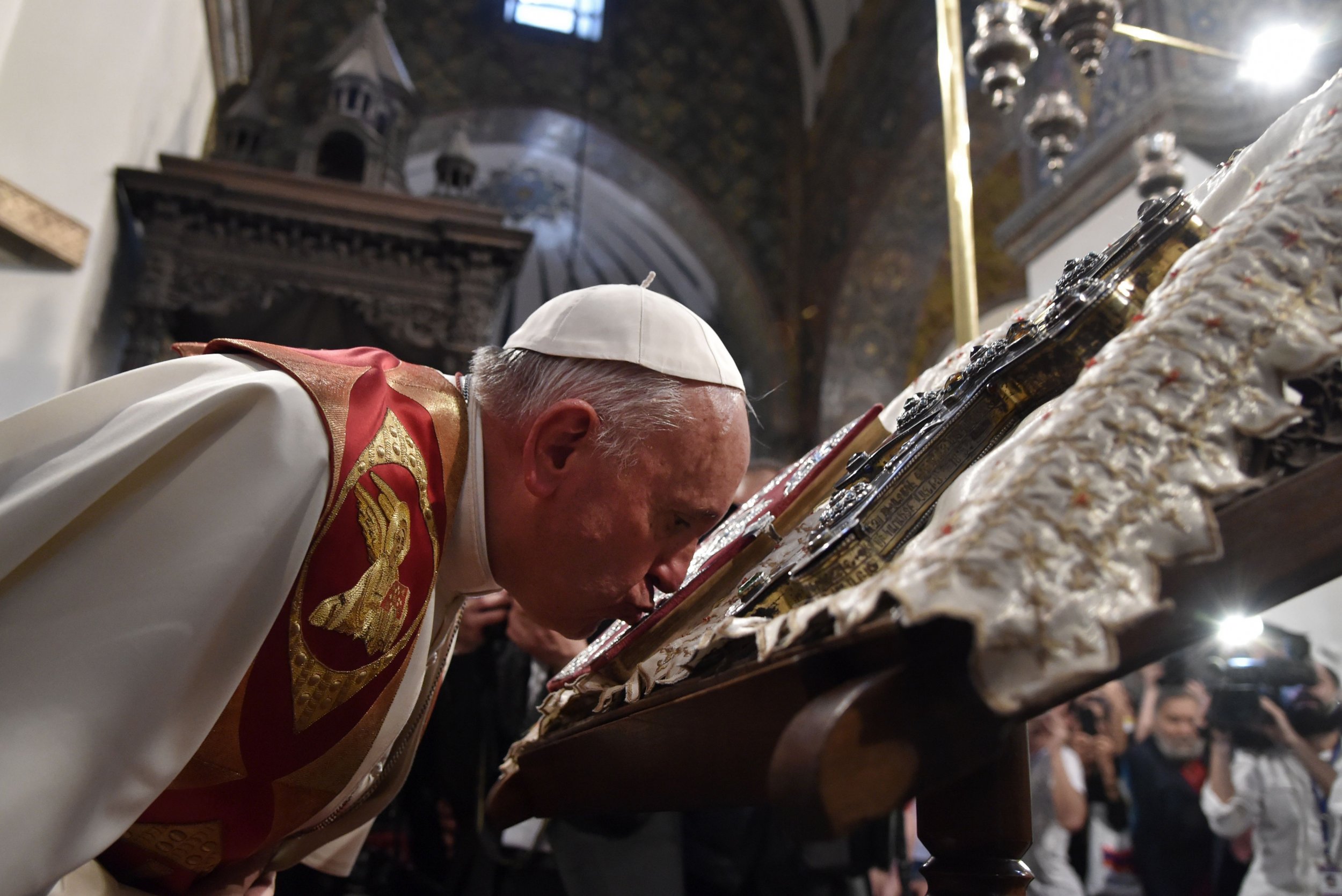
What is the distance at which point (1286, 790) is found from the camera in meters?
2.66

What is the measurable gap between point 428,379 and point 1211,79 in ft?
13.2

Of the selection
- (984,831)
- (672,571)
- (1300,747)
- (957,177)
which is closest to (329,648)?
(672,571)

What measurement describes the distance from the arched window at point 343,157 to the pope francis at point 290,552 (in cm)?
419

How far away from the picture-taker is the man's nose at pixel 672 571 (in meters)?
1.32

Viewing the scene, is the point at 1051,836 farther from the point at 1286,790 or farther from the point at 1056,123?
the point at 1056,123

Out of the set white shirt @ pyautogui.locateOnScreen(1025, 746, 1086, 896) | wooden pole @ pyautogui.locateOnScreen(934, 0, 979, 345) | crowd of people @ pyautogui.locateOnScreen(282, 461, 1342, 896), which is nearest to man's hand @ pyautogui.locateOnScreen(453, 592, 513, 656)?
crowd of people @ pyautogui.locateOnScreen(282, 461, 1342, 896)

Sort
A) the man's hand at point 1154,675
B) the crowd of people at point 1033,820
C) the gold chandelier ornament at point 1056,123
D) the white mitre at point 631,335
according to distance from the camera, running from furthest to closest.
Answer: the man's hand at point 1154,675
the gold chandelier ornament at point 1056,123
the crowd of people at point 1033,820
the white mitre at point 631,335

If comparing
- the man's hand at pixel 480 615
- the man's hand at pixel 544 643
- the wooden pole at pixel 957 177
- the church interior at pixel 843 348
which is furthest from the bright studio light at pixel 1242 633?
the man's hand at pixel 480 615

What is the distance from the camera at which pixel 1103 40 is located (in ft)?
8.18

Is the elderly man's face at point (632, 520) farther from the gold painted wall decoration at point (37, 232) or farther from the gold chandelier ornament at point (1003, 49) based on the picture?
the gold painted wall decoration at point (37, 232)

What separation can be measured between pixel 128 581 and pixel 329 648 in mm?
253

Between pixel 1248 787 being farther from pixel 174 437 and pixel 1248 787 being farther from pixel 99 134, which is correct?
pixel 99 134

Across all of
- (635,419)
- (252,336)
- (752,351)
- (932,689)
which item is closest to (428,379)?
(635,419)

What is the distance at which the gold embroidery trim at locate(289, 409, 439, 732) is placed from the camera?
1069 millimetres
